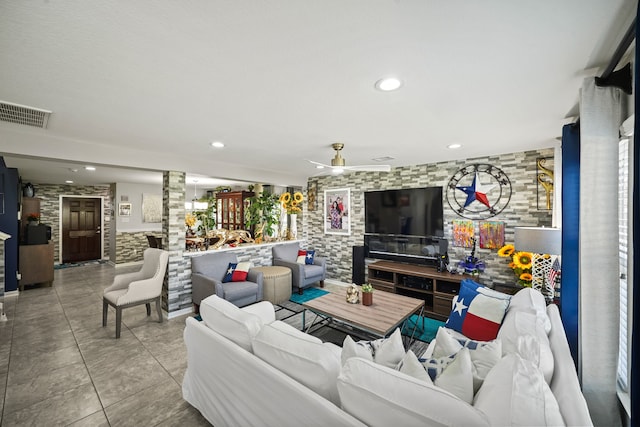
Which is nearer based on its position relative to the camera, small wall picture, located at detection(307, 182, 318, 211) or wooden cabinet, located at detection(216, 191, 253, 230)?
small wall picture, located at detection(307, 182, 318, 211)

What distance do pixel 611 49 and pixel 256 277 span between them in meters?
4.01

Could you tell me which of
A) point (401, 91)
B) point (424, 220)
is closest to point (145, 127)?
point (401, 91)

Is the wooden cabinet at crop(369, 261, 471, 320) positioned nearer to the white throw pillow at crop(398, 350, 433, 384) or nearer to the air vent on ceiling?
the white throw pillow at crop(398, 350, 433, 384)

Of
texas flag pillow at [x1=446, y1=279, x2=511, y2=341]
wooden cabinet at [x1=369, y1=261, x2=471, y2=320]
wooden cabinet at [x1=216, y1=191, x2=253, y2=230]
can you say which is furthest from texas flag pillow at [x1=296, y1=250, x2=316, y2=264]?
texas flag pillow at [x1=446, y1=279, x2=511, y2=341]

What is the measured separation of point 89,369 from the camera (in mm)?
2443

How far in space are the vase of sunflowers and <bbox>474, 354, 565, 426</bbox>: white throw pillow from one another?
4066 mm

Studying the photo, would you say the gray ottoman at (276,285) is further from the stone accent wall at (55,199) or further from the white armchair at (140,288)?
the stone accent wall at (55,199)

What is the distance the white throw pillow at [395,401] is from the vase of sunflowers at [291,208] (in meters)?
3.88

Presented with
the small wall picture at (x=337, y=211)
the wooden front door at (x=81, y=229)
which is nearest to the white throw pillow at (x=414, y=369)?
the small wall picture at (x=337, y=211)

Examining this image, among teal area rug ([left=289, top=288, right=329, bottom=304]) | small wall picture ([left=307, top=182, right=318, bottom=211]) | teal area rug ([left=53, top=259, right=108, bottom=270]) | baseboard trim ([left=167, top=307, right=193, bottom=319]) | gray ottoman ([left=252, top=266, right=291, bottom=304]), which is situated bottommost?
teal area rug ([left=289, top=288, right=329, bottom=304])

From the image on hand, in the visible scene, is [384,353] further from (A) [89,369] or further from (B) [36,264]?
(B) [36,264]

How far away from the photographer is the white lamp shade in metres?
2.32

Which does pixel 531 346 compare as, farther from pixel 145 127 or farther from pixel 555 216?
pixel 145 127

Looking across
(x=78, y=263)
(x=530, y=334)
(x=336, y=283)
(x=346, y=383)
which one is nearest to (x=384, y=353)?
(x=346, y=383)
